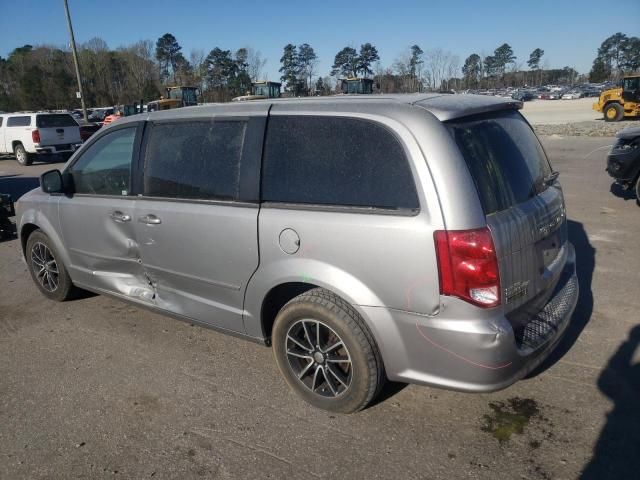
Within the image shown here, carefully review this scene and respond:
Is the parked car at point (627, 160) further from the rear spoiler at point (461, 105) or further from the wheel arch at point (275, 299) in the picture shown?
the wheel arch at point (275, 299)

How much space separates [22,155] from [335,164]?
20.0 m

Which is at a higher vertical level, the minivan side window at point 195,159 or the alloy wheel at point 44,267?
the minivan side window at point 195,159

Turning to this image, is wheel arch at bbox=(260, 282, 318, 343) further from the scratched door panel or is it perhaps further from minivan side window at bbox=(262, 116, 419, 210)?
minivan side window at bbox=(262, 116, 419, 210)

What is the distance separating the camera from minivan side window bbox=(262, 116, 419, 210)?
262 centimetres

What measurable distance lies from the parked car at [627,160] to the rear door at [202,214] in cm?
692

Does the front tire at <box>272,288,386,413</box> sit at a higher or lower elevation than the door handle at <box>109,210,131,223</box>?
lower

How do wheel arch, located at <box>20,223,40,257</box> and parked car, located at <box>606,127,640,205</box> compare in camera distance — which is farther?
parked car, located at <box>606,127,640,205</box>

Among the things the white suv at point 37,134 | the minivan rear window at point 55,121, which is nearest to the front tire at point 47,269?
the white suv at point 37,134

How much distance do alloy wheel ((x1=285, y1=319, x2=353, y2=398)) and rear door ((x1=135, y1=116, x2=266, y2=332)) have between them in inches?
18.0

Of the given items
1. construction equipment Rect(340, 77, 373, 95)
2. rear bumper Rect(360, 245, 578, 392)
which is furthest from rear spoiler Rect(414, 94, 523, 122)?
construction equipment Rect(340, 77, 373, 95)

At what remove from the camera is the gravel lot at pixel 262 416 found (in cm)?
260

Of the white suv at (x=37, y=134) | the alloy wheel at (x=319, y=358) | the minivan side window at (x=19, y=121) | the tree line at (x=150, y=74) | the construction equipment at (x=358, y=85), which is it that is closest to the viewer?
the alloy wheel at (x=319, y=358)

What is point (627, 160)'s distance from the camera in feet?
25.4

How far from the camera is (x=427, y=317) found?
8.32 ft
